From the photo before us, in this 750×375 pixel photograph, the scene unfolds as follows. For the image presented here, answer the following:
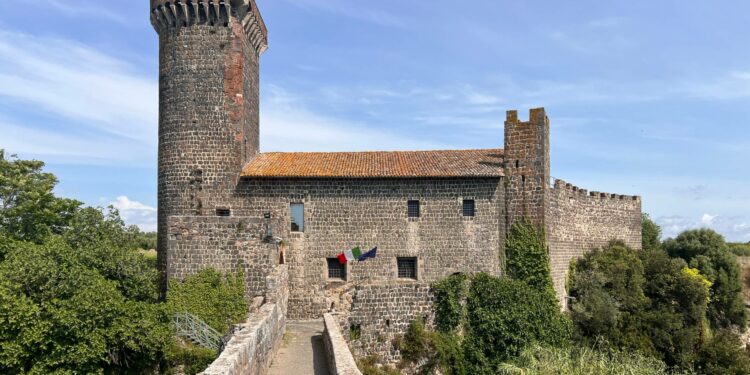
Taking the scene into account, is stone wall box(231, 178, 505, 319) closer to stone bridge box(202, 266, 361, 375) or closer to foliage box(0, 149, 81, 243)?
stone bridge box(202, 266, 361, 375)

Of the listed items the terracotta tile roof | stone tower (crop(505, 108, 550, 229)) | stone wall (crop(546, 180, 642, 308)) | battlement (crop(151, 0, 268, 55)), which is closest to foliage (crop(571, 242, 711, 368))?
stone wall (crop(546, 180, 642, 308))

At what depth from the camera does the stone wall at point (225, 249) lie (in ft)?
63.6

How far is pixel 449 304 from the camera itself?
2048 centimetres

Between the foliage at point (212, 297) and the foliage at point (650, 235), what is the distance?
97.4ft

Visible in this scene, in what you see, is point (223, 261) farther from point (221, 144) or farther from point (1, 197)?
point (1, 197)

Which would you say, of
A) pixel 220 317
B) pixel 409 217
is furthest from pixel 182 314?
pixel 409 217

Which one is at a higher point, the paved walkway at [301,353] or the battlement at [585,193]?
the battlement at [585,193]

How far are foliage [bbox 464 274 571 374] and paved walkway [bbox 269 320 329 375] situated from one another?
5.55 metres

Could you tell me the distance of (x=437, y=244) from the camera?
941 inches

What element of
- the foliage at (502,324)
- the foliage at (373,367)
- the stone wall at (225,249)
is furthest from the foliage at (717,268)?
the stone wall at (225,249)

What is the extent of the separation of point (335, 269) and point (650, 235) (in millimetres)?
26954

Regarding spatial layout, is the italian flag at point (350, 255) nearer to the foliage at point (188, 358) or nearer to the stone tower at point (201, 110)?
the stone tower at point (201, 110)

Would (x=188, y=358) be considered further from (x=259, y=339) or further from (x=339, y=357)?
(x=339, y=357)

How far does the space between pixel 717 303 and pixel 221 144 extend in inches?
1154
